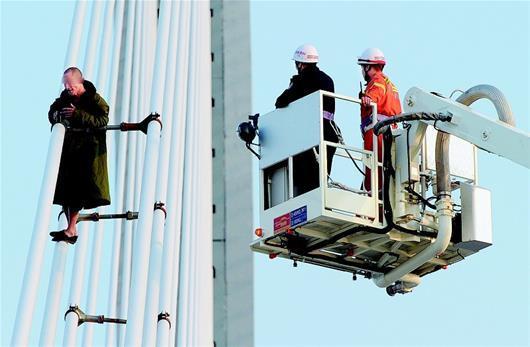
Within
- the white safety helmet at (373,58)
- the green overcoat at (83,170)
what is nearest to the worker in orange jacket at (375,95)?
the white safety helmet at (373,58)

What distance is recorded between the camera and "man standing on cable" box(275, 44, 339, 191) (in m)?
15.6

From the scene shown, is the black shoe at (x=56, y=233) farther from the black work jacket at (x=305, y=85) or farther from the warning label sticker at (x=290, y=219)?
the black work jacket at (x=305, y=85)

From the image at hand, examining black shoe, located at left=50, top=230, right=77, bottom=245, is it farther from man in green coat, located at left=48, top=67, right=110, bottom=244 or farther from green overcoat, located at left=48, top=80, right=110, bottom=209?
green overcoat, located at left=48, top=80, right=110, bottom=209

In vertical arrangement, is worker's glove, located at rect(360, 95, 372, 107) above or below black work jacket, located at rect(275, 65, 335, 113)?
below

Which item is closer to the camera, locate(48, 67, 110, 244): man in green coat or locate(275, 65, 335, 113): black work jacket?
locate(48, 67, 110, 244): man in green coat

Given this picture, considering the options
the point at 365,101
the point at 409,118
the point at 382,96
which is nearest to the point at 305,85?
the point at 365,101


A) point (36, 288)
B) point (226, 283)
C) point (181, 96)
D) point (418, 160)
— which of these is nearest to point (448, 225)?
point (418, 160)

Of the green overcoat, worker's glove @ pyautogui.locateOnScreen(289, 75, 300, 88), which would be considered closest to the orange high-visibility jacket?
worker's glove @ pyautogui.locateOnScreen(289, 75, 300, 88)

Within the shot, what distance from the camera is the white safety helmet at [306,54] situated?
16.1 m

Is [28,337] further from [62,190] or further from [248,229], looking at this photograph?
[248,229]

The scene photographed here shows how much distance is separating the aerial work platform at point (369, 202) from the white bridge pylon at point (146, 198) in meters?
0.96

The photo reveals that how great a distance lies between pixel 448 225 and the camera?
15.6 metres

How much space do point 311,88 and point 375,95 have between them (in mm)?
686

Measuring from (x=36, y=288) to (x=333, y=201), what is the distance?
3404 mm
